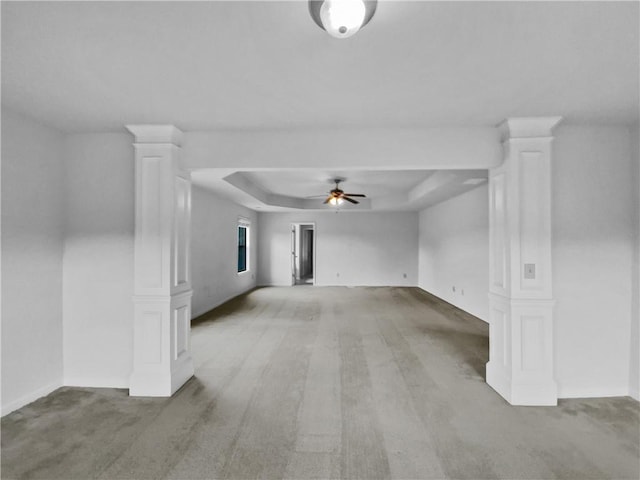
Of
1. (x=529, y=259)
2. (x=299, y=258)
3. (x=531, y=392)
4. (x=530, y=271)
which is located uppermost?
(x=529, y=259)

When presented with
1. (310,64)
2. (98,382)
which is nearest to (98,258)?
(98,382)

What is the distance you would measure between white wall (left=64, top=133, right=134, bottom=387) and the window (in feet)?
18.3

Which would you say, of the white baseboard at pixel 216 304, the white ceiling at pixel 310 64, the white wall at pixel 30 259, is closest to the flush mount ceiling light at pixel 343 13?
the white ceiling at pixel 310 64

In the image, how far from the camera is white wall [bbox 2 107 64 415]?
260 centimetres

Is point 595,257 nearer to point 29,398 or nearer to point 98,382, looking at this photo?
point 98,382

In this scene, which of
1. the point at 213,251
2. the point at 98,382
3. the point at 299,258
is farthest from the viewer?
the point at 299,258

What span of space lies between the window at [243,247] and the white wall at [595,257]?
7167mm

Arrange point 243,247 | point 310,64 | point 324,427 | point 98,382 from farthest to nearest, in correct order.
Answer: point 243,247 → point 98,382 → point 324,427 → point 310,64

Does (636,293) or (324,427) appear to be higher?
(636,293)

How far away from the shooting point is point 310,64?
193 centimetres

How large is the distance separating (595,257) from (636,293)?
17.4 inches

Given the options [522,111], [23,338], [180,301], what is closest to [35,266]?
[23,338]

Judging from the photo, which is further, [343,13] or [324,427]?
[324,427]

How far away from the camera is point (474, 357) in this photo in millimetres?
3805
